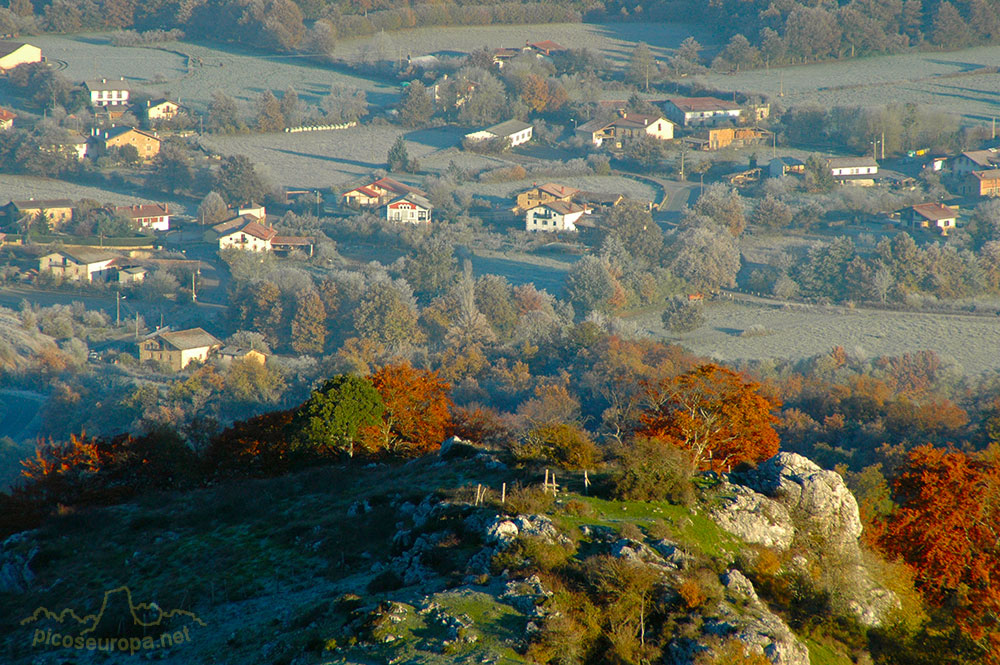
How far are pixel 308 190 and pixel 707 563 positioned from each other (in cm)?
7293

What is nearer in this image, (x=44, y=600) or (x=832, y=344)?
(x=44, y=600)

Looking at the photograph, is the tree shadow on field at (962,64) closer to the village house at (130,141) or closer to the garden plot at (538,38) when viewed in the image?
the garden plot at (538,38)

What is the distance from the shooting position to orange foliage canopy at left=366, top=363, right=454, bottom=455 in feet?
73.6

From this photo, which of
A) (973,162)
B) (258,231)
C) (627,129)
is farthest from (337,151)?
(973,162)

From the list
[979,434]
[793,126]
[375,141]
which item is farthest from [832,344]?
[375,141]

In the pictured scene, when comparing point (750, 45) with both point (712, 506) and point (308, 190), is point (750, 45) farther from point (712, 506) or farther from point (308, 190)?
point (712, 506)

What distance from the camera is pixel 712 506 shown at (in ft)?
51.2

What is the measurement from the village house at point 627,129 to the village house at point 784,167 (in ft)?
37.1

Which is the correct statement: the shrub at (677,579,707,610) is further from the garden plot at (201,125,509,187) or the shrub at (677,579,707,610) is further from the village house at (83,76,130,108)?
the village house at (83,76,130,108)

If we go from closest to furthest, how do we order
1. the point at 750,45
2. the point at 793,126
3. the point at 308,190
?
the point at 308,190 → the point at 793,126 → the point at 750,45

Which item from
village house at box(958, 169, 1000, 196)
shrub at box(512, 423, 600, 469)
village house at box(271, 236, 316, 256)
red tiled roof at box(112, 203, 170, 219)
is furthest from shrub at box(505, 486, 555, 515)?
village house at box(958, 169, 1000, 196)

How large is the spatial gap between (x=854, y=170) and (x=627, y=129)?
1988cm

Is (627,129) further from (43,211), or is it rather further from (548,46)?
(43,211)

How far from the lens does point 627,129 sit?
90.5 m
